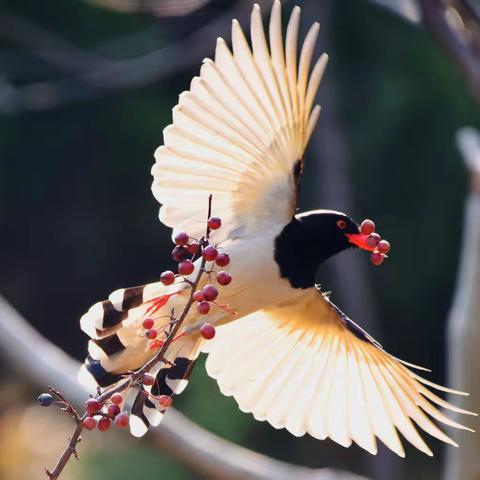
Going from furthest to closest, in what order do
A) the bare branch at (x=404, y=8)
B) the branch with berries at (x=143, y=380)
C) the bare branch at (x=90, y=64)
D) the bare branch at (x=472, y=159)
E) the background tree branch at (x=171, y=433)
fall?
the bare branch at (x=90, y=64) → the bare branch at (x=472, y=159) → the background tree branch at (x=171, y=433) → the bare branch at (x=404, y=8) → the branch with berries at (x=143, y=380)

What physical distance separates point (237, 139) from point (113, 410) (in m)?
0.69

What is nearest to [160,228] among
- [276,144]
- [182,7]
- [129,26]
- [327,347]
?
[129,26]

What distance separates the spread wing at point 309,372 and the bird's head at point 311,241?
132mm

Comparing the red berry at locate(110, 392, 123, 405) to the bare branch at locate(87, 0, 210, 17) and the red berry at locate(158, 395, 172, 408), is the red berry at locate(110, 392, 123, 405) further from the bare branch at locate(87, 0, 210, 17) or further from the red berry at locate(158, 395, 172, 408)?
the bare branch at locate(87, 0, 210, 17)

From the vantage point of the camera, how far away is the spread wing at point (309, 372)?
2.24 meters

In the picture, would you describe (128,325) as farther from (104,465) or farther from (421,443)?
(104,465)

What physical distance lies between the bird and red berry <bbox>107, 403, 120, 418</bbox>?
383 mm

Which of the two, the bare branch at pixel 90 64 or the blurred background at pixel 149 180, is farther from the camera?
the blurred background at pixel 149 180

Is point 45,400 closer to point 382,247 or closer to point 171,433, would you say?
point 382,247

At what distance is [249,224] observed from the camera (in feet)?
6.63

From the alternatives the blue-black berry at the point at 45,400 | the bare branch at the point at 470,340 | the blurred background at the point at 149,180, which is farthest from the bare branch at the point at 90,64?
the blue-black berry at the point at 45,400

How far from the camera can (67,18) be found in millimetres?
5867

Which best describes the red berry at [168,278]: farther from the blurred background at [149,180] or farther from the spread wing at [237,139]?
the blurred background at [149,180]

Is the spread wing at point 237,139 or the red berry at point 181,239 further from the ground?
the spread wing at point 237,139
